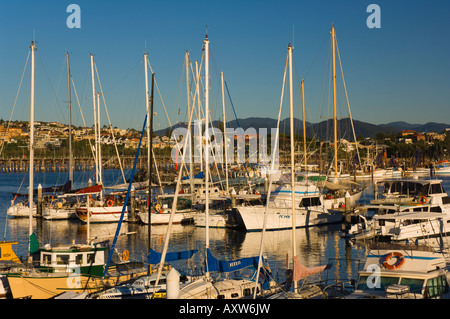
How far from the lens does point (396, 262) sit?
51.9 ft

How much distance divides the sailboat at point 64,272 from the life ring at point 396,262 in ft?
32.8

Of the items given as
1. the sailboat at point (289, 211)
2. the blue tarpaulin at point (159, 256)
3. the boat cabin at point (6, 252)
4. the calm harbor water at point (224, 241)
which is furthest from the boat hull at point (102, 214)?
the blue tarpaulin at point (159, 256)

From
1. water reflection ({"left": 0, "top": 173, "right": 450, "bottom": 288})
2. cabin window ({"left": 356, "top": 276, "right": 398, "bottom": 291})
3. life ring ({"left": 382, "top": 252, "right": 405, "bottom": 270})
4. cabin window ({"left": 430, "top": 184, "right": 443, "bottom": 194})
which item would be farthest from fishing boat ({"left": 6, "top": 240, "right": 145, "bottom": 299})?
cabin window ({"left": 430, "top": 184, "right": 443, "bottom": 194})

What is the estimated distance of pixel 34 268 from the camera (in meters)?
21.2

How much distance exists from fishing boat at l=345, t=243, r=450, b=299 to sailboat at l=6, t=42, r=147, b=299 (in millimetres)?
9688

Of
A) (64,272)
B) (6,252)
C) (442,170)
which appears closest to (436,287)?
(64,272)

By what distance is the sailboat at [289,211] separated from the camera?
1489 inches

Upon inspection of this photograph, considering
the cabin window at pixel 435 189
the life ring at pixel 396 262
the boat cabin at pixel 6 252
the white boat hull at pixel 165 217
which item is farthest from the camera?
the white boat hull at pixel 165 217

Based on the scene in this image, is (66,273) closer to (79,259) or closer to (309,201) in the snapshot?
(79,259)

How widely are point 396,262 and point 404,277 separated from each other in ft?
2.90

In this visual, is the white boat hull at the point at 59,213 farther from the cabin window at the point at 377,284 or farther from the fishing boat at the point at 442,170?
the fishing boat at the point at 442,170
